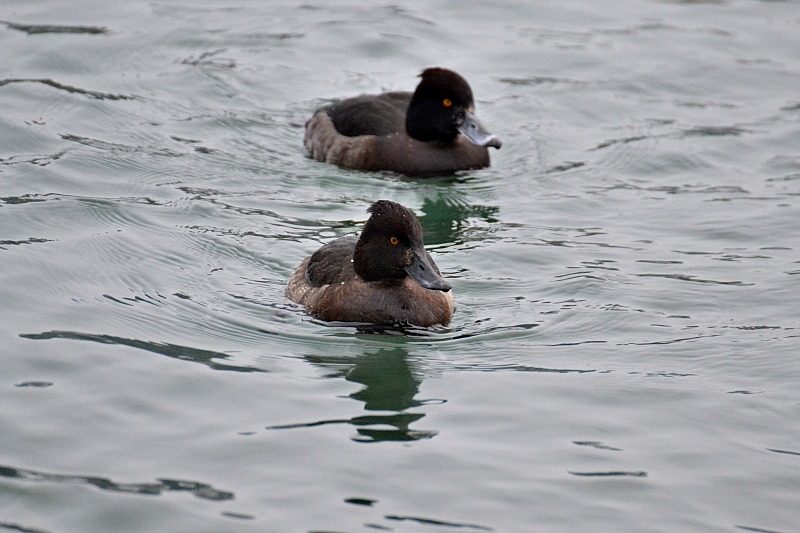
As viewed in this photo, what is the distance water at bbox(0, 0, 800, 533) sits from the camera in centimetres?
650

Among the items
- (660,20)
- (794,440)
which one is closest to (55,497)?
(794,440)

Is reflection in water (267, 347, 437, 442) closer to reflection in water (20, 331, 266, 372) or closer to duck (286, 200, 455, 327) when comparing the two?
duck (286, 200, 455, 327)

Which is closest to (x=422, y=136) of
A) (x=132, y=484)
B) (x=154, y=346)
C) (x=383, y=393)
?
(x=154, y=346)

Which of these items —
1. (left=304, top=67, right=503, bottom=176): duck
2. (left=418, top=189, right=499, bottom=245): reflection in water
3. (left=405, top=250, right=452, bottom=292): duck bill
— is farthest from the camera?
(left=304, top=67, right=503, bottom=176): duck

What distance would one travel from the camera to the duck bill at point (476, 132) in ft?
41.1

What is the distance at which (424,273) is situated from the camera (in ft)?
28.6

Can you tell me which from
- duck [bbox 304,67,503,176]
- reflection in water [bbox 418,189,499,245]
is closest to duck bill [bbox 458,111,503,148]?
duck [bbox 304,67,503,176]

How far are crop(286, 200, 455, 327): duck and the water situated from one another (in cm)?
18

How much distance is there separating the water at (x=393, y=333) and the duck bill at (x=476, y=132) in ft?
1.31

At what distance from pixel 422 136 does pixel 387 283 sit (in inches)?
165

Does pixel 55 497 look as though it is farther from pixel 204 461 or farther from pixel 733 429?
pixel 733 429

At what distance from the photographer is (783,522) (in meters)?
6.29

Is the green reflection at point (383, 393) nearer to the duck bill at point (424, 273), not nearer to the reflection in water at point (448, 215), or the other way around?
the duck bill at point (424, 273)

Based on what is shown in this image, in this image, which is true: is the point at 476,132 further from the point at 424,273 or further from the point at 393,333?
the point at 393,333
